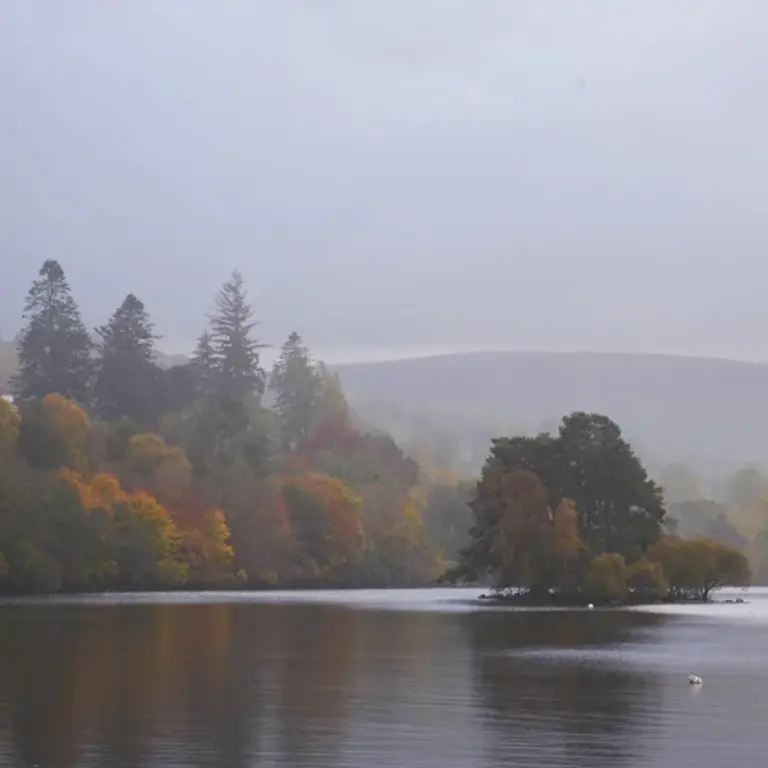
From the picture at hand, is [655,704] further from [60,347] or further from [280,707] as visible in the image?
[60,347]

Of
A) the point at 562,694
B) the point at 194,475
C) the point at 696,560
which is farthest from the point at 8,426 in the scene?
the point at 562,694

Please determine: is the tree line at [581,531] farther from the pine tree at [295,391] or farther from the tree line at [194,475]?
the pine tree at [295,391]

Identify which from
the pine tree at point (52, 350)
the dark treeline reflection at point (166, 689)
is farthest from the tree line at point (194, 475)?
the dark treeline reflection at point (166, 689)

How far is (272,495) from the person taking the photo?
135m

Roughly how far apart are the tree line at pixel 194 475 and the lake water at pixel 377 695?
4787cm

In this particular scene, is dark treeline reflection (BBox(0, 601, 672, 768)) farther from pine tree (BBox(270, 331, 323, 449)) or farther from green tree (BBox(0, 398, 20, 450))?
pine tree (BBox(270, 331, 323, 449))

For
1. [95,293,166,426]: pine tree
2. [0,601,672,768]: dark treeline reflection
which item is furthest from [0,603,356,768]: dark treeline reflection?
[95,293,166,426]: pine tree

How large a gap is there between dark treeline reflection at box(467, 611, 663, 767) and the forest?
3667cm

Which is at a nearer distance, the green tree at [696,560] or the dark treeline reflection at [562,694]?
the dark treeline reflection at [562,694]

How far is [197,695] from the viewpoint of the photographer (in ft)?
111

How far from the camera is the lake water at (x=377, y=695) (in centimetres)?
2561

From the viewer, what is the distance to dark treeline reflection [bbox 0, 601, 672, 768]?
25.6 m

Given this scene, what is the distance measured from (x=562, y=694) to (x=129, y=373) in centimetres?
12217

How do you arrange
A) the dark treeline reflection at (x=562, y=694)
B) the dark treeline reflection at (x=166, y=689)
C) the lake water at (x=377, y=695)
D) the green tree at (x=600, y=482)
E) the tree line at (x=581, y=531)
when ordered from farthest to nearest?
the green tree at (x=600, y=482), the tree line at (x=581, y=531), the dark treeline reflection at (x=562, y=694), the dark treeline reflection at (x=166, y=689), the lake water at (x=377, y=695)
